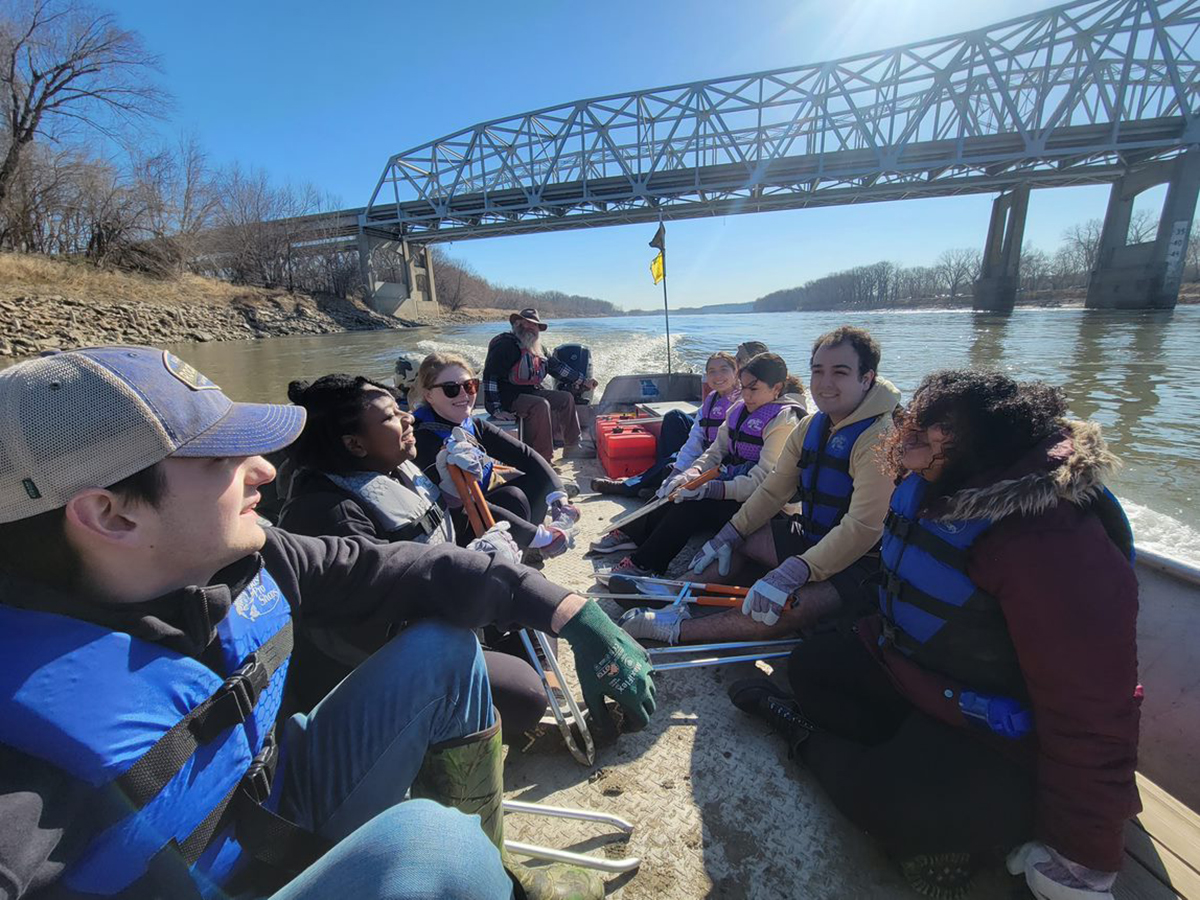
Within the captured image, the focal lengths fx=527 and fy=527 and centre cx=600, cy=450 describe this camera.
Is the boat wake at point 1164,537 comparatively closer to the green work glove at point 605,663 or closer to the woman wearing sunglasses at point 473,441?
the green work glove at point 605,663

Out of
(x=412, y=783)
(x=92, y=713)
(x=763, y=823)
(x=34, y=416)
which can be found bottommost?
(x=763, y=823)

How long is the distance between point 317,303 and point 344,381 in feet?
124

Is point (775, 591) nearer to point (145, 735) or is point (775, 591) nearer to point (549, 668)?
point (549, 668)

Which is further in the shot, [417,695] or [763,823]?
[763,823]

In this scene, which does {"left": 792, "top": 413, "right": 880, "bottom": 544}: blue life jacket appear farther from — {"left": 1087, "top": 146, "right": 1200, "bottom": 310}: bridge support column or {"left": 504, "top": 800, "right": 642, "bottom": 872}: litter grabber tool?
{"left": 1087, "top": 146, "right": 1200, "bottom": 310}: bridge support column

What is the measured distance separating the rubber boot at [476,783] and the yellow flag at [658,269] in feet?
28.8

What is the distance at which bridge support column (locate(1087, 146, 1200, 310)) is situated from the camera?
3055 cm

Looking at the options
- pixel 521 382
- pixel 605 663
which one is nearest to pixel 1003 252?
pixel 521 382

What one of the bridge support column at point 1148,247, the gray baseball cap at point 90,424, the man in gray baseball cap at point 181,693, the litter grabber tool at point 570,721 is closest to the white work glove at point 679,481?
the litter grabber tool at point 570,721

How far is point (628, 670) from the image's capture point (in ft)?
4.60

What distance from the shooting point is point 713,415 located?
13.5ft

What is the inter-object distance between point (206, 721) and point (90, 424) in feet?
1.66

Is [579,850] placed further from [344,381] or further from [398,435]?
[344,381]

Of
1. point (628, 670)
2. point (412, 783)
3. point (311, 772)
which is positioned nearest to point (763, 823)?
point (628, 670)
